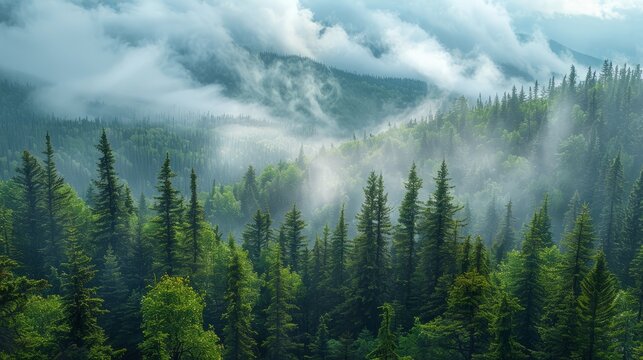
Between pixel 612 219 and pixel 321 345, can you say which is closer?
pixel 321 345

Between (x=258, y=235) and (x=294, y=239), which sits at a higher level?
(x=294, y=239)

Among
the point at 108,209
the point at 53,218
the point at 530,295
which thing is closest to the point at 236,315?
the point at 108,209

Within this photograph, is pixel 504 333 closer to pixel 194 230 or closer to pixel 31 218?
pixel 194 230

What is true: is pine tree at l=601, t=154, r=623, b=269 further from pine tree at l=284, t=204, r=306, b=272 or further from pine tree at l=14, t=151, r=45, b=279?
pine tree at l=14, t=151, r=45, b=279

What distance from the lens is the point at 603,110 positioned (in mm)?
171750

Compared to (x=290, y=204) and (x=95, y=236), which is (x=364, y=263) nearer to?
(x=95, y=236)

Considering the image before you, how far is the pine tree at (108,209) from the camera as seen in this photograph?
193 feet

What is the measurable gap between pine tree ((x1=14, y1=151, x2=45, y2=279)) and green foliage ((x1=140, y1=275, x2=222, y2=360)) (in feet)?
102

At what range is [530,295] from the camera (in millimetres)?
44188

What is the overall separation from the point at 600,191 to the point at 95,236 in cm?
11297

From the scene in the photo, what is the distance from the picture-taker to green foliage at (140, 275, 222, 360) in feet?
120

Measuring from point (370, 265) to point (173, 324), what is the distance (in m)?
25.4

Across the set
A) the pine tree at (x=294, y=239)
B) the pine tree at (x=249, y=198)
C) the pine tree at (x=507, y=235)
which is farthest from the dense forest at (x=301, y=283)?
the pine tree at (x=249, y=198)

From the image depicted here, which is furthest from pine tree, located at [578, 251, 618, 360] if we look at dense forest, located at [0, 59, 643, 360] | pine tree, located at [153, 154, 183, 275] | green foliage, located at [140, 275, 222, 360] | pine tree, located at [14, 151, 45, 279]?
pine tree, located at [14, 151, 45, 279]
